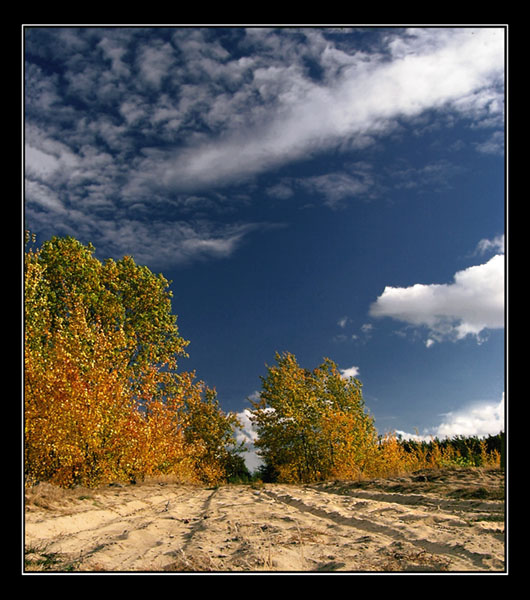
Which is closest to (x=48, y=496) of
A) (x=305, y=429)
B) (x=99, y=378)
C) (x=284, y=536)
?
(x=99, y=378)

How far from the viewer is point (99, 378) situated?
12.2m

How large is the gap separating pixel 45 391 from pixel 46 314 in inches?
299

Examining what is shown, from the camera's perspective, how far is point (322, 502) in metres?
8.96

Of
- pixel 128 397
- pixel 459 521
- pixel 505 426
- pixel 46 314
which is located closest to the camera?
pixel 505 426

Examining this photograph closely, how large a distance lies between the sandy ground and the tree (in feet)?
31.6

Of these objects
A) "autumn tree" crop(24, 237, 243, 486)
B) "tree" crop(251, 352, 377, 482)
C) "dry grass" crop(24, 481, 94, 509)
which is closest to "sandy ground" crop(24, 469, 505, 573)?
"dry grass" crop(24, 481, 94, 509)

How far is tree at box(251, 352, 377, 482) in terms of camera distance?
1958 cm

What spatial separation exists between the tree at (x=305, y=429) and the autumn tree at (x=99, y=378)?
4.27 m

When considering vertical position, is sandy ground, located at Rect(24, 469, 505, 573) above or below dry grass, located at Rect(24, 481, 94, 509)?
above

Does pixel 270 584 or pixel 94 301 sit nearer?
pixel 270 584

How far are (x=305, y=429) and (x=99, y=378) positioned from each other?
11339 millimetres

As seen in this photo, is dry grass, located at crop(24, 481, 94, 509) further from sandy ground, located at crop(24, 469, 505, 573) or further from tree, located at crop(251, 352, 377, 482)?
tree, located at crop(251, 352, 377, 482)

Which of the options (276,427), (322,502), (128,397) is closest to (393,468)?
(276,427)
